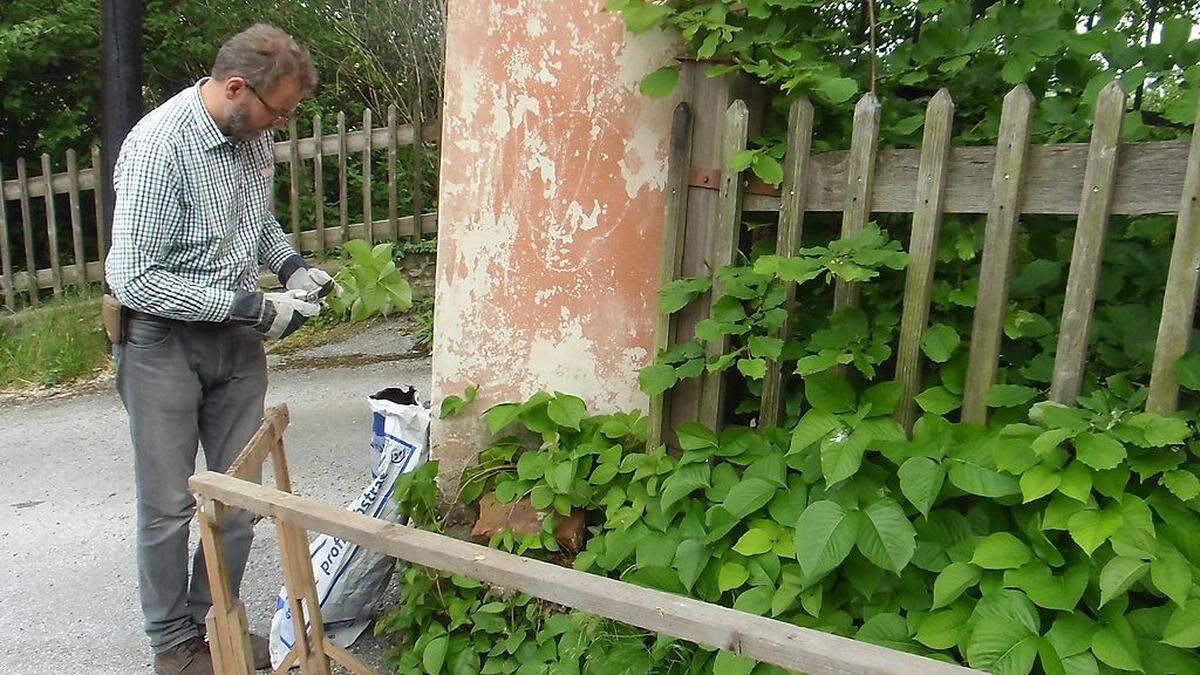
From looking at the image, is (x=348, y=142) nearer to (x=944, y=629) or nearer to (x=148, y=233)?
(x=148, y=233)

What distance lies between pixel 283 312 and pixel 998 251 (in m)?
1.99

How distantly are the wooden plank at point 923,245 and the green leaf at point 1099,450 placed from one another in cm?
44

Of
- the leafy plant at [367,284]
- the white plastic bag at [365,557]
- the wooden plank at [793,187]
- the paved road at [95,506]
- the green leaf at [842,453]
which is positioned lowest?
the paved road at [95,506]

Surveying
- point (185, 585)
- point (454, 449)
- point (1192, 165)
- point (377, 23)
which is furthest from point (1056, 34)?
point (377, 23)

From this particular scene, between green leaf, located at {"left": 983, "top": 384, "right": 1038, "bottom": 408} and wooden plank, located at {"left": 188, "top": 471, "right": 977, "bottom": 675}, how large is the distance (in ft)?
2.94

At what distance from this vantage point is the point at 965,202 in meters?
1.96

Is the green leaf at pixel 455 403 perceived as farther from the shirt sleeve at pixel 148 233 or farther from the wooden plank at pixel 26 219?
the wooden plank at pixel 26 219

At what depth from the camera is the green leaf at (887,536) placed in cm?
178

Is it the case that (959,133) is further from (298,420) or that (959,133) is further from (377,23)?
(377,23)

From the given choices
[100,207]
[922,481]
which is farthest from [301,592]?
[100,207]

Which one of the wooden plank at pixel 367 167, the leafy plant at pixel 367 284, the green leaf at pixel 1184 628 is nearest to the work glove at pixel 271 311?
the leafy plant at pixel 367 284

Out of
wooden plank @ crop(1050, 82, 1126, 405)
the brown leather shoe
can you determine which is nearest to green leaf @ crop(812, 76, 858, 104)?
wooden plank @ crop(1050, 82, 1126, 405)

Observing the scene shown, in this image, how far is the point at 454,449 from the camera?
2955 mm

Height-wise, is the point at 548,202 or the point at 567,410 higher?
the point at 548,202
